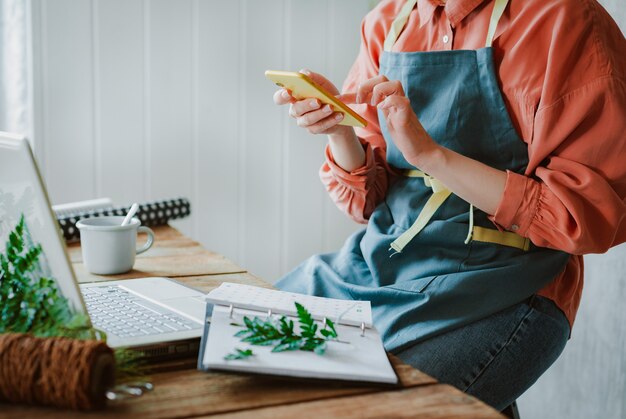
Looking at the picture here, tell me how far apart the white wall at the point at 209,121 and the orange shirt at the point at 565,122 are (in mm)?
805

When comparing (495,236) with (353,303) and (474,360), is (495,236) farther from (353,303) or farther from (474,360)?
(353,303)

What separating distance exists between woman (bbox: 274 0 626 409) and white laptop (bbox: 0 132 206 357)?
41cm

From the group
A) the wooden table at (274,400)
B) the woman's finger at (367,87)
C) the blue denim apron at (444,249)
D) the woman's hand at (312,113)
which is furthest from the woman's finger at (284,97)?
the wooden table at (274,400)

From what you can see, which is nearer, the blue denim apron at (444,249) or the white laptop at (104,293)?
the white laptop at (104,293)

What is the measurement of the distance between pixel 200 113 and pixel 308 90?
4.30 feet

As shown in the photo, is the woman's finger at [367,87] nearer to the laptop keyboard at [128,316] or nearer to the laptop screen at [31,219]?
the laptop keyboard at [128,316]

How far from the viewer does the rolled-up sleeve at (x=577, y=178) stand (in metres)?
1.22

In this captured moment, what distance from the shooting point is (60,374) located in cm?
70

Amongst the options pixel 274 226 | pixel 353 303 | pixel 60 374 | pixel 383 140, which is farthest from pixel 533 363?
pixel 274 226

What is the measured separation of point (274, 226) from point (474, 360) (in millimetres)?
1492

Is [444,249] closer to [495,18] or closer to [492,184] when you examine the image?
[492,184]

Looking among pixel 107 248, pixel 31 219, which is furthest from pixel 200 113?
pixel 31 219

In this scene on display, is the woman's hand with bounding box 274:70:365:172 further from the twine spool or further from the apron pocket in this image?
the twine spool

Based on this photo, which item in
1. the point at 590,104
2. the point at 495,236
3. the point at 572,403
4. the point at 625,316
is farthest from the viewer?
the point at 572,403
